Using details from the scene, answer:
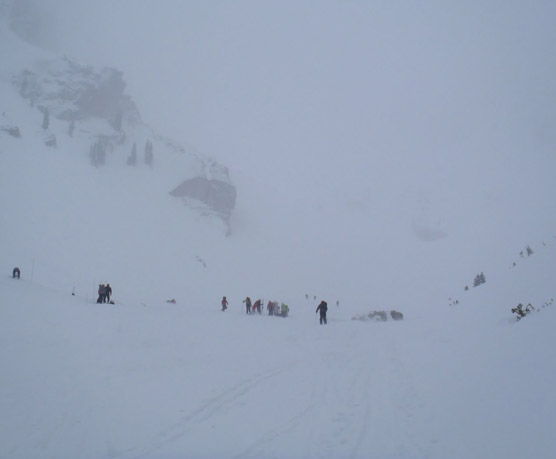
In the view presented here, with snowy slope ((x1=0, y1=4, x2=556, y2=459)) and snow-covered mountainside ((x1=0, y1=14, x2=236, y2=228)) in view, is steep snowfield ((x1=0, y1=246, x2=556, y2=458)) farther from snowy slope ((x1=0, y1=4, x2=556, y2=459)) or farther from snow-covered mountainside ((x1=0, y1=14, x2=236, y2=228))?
snow-covered mountainside ((x1=0, y1=14, x2=236, y2=228))

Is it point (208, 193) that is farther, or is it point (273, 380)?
point (208, 193)

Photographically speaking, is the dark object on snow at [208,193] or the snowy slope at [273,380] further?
the dark object on snow at [208,193]

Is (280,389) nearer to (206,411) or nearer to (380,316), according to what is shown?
(206,411)

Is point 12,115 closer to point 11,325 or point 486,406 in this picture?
point 11,325

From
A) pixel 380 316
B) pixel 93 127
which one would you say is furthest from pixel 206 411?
pixel 93 127

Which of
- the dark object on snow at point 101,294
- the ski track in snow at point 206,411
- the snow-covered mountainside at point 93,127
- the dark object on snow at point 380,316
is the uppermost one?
the snow-covered mountainside at point 93,127

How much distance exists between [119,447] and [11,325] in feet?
35.1

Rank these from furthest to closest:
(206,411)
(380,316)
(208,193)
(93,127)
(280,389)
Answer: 1. (93,127)
2. (208,193)
3. (380,316)
4. (280,389)
5. (206,411)

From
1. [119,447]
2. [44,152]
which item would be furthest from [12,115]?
[119,447]

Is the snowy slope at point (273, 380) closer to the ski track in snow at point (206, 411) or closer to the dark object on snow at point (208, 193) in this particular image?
the ski track in snow at point (206, 411)

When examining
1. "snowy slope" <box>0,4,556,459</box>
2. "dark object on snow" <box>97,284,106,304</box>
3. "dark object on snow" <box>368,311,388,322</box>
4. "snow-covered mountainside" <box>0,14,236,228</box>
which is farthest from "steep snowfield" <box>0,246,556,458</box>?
"snow-covered mountainside" <box>0,14,236,228</box>

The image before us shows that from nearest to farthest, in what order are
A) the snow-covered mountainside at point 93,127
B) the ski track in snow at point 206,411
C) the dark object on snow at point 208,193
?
the ski track in snow at point 206,411 → the snow-covered mountainside at point 93,127 → the dark object on snow at point 208,193

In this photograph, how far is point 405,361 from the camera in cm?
1239

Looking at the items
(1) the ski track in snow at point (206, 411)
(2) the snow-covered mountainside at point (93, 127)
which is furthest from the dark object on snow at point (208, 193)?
(1) the ski track in snow at point (206, 411)
